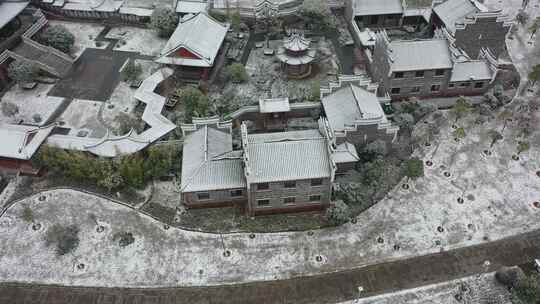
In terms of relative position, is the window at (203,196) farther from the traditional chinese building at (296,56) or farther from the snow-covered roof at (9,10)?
the snow-covered roof at (9,10)

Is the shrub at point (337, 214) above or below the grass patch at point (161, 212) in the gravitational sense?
above

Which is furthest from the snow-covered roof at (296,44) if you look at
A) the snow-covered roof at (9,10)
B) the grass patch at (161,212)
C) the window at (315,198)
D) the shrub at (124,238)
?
the snow-covered roof at (9,10)

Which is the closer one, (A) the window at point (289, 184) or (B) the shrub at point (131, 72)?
(A) the window at point (289, 184)

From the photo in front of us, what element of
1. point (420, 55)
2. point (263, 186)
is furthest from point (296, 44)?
point (263, 186)

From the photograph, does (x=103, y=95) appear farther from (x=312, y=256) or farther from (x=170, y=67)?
(x=312, y=256)

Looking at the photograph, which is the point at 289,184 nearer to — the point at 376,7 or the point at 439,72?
the point at 439,72

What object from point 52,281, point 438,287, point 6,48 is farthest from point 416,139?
point 6,48

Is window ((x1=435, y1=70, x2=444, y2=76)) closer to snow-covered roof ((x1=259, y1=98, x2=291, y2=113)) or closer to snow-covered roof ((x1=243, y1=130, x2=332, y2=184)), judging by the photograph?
snow-covered roof ((x1=259, y1=98, x2=291, y2=113))
